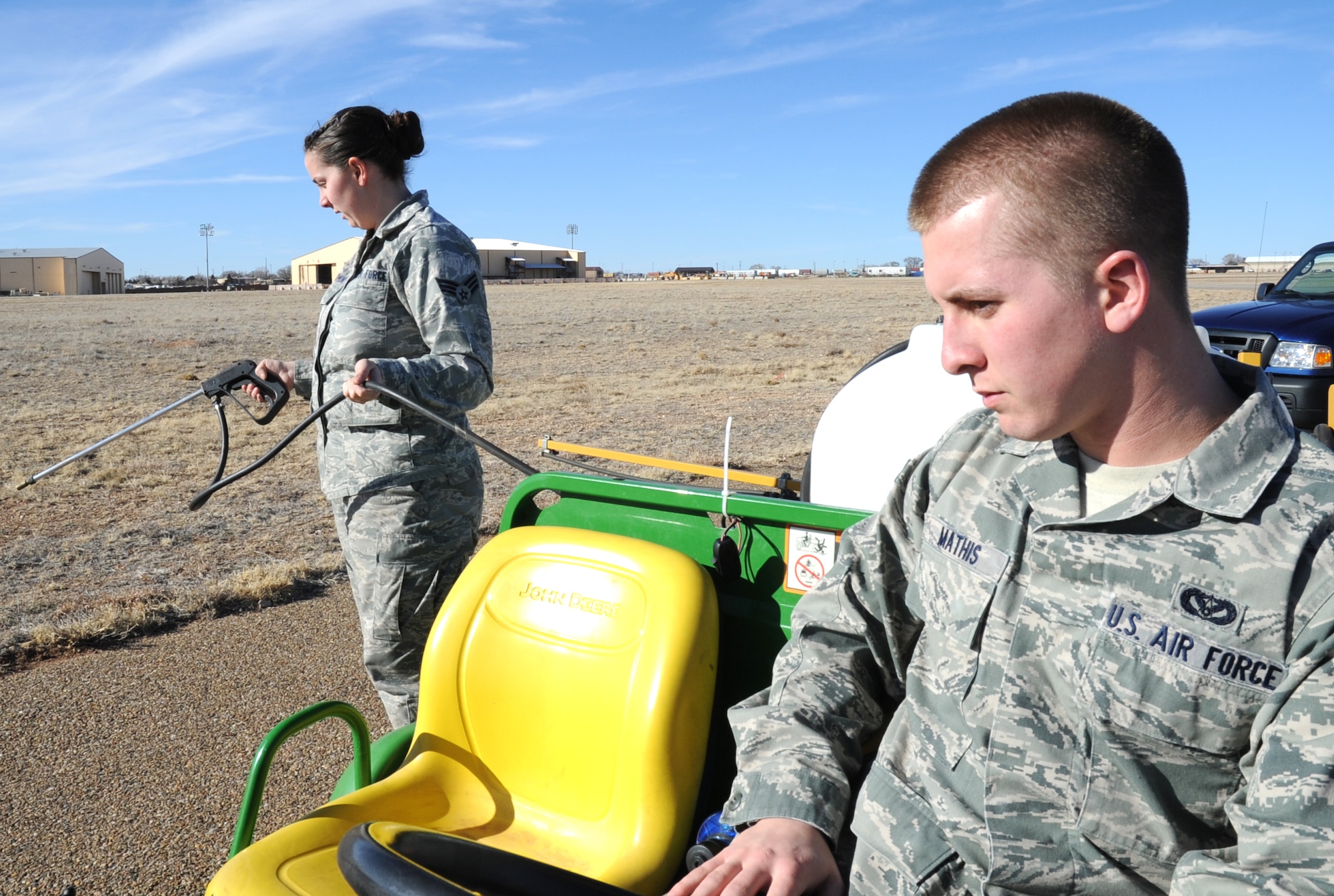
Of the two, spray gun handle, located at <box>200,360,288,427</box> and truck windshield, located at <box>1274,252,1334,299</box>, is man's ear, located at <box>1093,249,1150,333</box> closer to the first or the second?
spray gun handle, located at <box>200,360,288,427</box>

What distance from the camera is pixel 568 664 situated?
2367 mm

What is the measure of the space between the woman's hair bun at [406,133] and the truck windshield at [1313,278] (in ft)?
26.8

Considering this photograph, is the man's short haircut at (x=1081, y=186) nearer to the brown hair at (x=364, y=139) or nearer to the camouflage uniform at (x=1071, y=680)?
the camouflage uniform at (x=1071, y=680)

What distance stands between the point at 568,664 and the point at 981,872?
3.50ft

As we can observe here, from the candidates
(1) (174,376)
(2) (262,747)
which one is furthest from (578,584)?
(1) (174,376)

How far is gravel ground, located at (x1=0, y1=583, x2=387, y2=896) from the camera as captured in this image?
3.20 metres

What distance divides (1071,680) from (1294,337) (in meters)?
7.68

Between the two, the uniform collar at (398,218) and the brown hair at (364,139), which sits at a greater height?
the brown hair at (364,139)

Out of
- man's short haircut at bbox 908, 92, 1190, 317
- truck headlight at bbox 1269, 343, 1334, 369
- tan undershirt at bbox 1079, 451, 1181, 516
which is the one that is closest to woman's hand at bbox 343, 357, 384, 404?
man's short haircut at bbox 908, 92, 1190, 317

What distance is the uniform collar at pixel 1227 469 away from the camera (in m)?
1.38

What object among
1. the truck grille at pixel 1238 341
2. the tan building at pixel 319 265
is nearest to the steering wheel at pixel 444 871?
the truck grille at pixel 1238 341

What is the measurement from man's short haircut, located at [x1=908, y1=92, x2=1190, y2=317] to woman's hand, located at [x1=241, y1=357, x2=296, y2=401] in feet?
8.25

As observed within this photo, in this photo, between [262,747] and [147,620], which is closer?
[262,747]

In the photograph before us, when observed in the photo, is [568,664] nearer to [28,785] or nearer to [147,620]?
[28,785]
